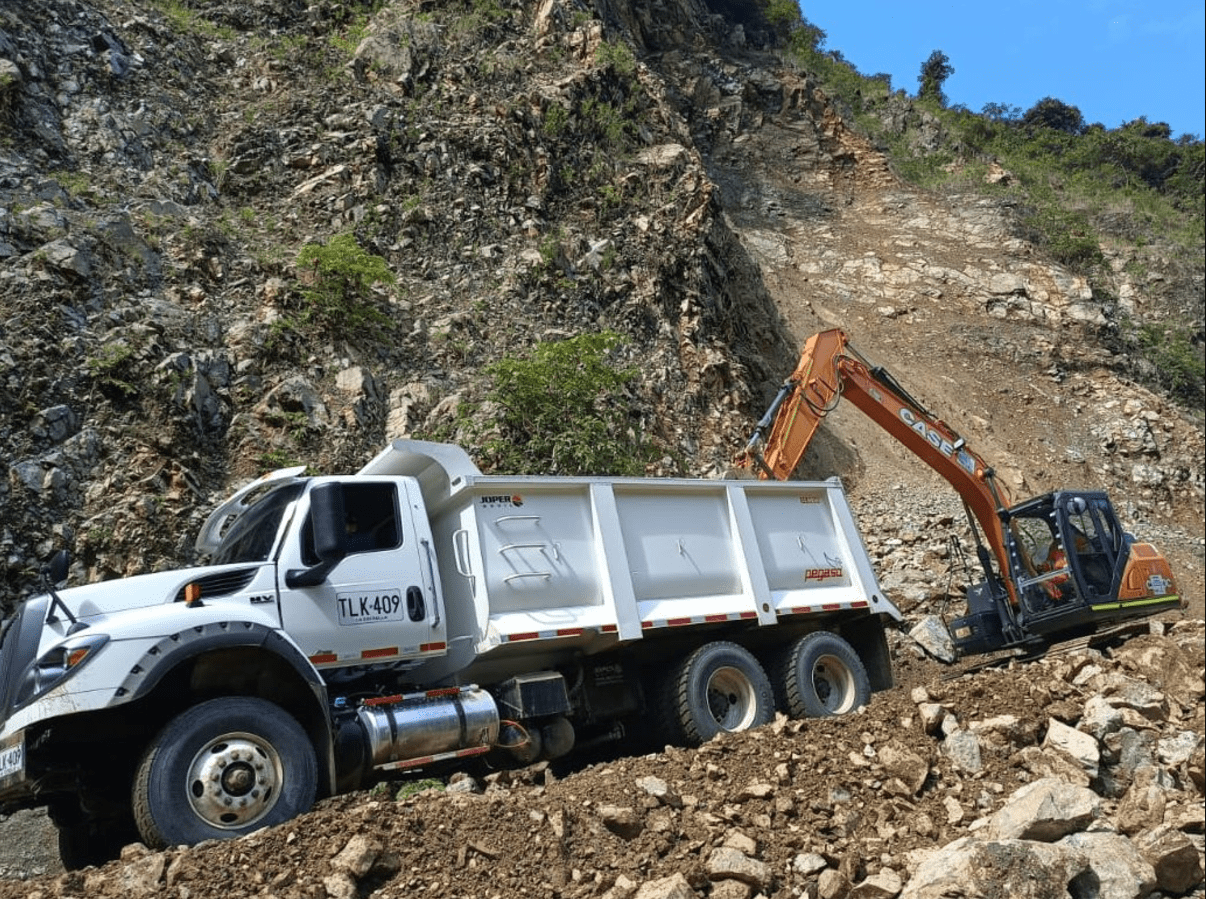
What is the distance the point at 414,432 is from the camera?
12914 millimetres

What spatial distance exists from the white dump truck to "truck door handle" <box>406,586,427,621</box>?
0.6 inches

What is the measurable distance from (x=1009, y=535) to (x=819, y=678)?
4039mm

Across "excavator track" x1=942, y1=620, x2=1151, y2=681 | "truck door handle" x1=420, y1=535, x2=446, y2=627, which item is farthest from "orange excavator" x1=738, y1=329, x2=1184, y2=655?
"truck door handle" x1=420, y1=535, x2=446, y2=627

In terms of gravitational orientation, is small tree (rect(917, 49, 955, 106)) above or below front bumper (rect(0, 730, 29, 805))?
above

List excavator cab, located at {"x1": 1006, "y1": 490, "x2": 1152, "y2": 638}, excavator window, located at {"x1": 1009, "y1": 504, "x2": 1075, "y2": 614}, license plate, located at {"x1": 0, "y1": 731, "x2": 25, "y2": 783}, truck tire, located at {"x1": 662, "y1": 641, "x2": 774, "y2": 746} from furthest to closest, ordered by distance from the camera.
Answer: excavator window, located at {"x1": 1009, "y1": 504, "x2": 1075, "y2": 614}
excavator cab, located at {"x1": 1006, "y1": 490, "x2": 1152, "y2": 638}
truck tire, located at {"x1": 662, "y1": 641, "x2": 774, "y2": 746}
license plate, located at {"x1": 0, "y1": 731, "x2": 25, "y2": 783}

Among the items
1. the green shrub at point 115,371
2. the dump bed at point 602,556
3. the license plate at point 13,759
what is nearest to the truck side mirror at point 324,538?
the dump bed at point 602,556

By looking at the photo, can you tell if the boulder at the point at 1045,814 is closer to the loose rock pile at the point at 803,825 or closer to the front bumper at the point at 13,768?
the loose rock pile at the point at 803,825

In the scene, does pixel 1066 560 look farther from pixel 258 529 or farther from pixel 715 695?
pixel 258 529

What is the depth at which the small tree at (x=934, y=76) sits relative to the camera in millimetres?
43281

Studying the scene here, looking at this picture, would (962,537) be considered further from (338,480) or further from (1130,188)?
(1130,188)

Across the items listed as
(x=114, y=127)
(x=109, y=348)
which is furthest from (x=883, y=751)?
(x=114, y=127)

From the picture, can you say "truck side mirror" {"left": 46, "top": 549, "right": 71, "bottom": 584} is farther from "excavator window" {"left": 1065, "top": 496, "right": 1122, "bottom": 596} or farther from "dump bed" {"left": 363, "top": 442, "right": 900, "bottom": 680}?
"excavator window" {"left": 1065, "top": 496, "right": 1122, "bottom": 596}

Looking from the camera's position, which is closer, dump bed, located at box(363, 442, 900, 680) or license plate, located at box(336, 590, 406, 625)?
license plate, located at box(336, 590, 406, 625)

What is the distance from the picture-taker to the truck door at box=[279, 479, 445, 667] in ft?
20.7
